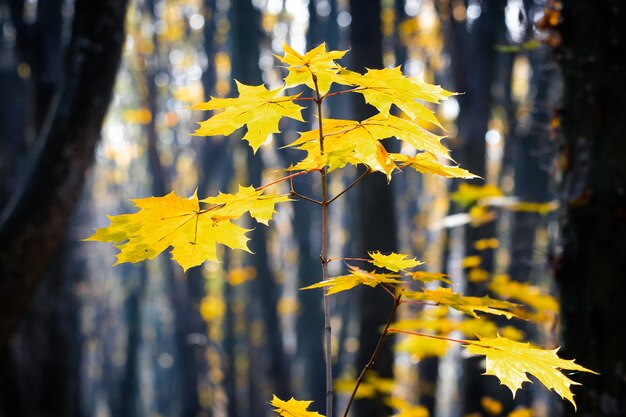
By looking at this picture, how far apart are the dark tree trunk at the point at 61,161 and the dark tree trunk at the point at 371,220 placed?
6.94 ft

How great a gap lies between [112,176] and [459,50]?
64.9 ft

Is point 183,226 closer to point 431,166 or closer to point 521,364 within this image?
point 431,166

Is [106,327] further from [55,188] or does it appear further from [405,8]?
[55,188]

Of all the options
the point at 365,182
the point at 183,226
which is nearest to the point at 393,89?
the point at 183,226

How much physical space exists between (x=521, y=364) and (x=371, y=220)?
3450 mm

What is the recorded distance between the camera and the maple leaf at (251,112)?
138cm

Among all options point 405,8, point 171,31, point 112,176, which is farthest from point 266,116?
point 112,176

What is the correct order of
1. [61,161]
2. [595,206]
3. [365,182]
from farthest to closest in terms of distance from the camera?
[365,182] → [61,161] → [595,206]

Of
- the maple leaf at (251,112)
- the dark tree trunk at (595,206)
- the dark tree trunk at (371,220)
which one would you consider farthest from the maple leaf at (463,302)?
the dark tree trunk at (371,220)

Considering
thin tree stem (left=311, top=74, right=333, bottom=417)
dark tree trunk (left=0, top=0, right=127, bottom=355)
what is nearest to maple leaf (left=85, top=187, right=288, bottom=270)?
thin tree stem (left=311, top=74, right=333, bottom=417)

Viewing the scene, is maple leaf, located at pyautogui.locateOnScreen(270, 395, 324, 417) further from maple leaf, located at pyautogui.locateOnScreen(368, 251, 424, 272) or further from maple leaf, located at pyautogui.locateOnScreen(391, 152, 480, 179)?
maple leaf, located at pyautogui.locateOnScreen(391, 152, 480, 179)

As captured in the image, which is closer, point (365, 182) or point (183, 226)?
point (183, 226)

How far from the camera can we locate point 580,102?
8.28 ft

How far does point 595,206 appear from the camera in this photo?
2404mm
